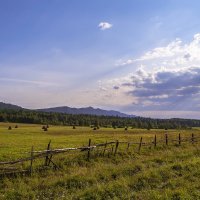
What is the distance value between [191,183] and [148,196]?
2994mm

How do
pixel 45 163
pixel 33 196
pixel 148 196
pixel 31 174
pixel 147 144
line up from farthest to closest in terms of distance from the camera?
pixel 147 144
pixel 45 163
pixel 31 174
pixel 33 196
pixel 148 196

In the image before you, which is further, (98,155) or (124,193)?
(98,155)

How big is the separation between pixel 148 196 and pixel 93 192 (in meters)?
2.43

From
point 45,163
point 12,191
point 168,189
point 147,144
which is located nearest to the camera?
point 168,189

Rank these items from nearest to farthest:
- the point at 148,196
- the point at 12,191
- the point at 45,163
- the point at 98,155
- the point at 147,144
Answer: the point at 148,196 < the point at 12,191 < the point at 45,163 < the point at 98,155 < the point at 147,144

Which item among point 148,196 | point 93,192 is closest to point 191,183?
point 148,196

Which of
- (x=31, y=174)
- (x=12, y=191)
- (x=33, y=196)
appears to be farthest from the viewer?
(x=31, y=174)

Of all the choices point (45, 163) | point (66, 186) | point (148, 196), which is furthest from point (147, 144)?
point (148, 196)

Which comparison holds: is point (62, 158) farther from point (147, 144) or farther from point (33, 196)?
point (147, 144)

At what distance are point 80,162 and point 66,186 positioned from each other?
8449 millimetres

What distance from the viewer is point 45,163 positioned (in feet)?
72.7

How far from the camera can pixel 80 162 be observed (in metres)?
24.5

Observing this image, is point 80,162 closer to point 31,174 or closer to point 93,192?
point 31,174

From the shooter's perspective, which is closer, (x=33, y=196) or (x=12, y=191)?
(x=33, y=196)
